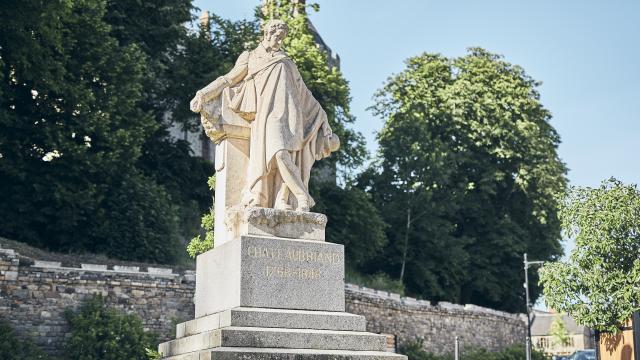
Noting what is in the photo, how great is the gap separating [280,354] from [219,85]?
A: 11.5ft

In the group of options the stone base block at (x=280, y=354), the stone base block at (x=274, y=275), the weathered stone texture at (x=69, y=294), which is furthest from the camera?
the weathered stone texture at (x=69, y=294)

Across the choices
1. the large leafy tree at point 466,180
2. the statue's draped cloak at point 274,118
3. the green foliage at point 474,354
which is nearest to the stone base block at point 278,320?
the statue's draped cloak at point 274,118

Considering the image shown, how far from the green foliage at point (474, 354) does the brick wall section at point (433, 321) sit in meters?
0.45

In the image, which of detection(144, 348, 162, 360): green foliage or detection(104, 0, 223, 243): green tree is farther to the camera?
detection(104, 0, 223, 243): green tree

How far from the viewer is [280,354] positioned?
1048cm

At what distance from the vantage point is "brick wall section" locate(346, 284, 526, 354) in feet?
115

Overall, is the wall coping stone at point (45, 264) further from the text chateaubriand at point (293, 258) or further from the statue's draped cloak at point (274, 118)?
the text chateaubriand at point (293, 258)

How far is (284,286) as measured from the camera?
37.3 feet

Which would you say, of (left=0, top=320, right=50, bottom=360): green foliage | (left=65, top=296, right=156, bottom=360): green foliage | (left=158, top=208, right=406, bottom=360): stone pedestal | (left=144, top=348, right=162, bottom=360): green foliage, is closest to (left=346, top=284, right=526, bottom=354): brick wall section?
(left=65, top=296, right=156, bottom=360): green foliage

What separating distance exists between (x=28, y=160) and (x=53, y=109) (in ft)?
5.56

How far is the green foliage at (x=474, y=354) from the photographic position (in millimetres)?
35969

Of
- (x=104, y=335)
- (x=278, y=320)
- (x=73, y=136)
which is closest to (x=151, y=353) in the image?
(x=104, y=335)

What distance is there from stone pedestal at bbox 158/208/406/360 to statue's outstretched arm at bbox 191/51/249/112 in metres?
1.49

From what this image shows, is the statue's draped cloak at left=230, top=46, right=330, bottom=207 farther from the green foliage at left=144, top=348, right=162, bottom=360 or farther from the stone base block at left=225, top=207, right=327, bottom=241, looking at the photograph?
the green foliage at left=144, top=348, right=162, bottom=360
